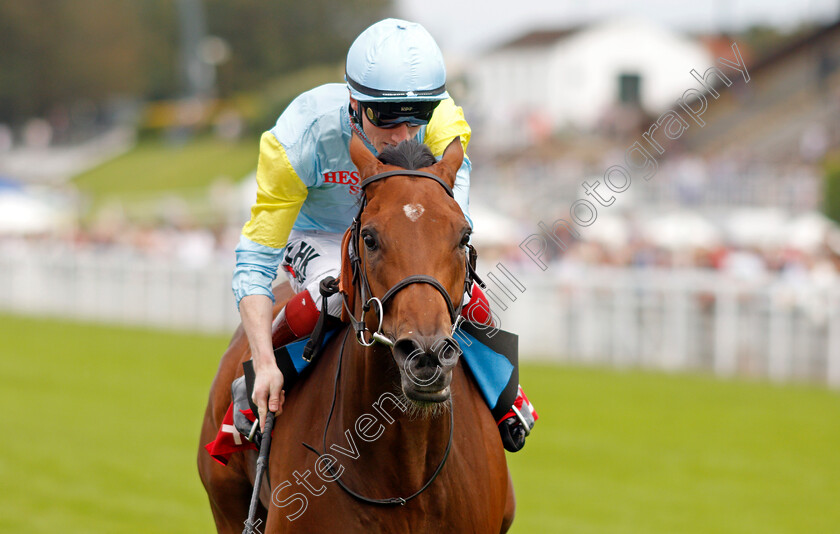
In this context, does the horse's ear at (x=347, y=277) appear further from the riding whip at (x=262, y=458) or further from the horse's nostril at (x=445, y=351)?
the riding whip at (x=262, y=458)

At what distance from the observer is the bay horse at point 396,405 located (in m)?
2.87

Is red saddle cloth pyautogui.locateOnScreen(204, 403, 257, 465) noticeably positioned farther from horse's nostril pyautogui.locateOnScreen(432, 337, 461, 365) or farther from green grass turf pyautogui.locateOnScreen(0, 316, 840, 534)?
green grass turf pyautogui.locateOnScreen(0, 316, 840, 534)

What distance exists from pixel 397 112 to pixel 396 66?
0.14 m

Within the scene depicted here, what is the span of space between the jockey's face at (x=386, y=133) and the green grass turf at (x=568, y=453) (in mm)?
4036

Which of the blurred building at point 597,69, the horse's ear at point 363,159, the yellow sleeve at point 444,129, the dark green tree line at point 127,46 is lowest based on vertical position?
the horse's ear at point 363,159

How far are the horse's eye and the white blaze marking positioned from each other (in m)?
0.12

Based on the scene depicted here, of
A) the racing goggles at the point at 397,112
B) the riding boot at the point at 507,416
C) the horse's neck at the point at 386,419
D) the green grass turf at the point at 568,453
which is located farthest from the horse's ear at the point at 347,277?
the green grass turf at the point at 568,453

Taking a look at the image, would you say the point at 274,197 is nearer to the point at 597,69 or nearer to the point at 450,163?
the point at 450,163

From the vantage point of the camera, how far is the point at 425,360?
9.07 feet

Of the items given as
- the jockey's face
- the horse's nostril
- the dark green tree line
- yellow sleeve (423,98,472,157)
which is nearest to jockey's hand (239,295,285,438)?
the jockey's face

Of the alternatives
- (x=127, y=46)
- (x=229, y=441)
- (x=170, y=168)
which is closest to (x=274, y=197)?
(x=229, y=441)

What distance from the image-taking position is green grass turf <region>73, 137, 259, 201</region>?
4391 cm

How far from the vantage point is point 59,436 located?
9727mm

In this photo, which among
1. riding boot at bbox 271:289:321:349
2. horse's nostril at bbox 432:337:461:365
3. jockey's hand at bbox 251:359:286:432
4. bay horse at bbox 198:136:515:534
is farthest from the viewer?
riding boot at bbox 271:289:321:349
